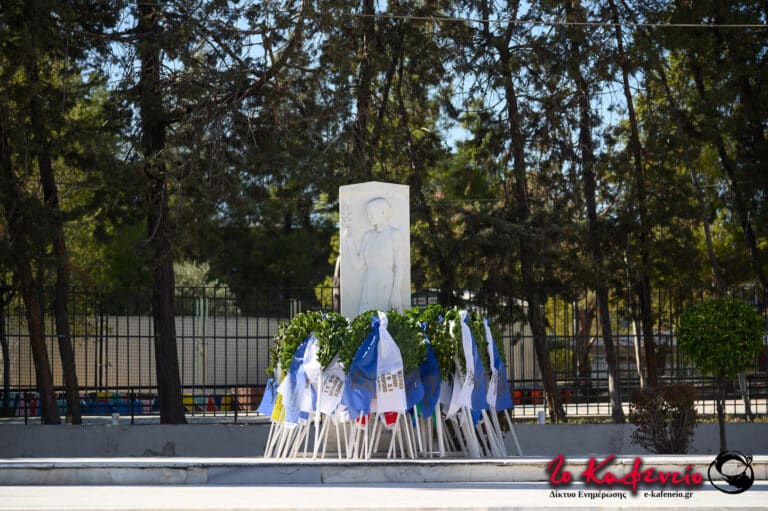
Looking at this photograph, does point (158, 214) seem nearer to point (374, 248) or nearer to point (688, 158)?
point (374, 248)

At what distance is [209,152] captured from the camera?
1805 cm

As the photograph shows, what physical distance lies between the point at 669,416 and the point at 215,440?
22.6 ft

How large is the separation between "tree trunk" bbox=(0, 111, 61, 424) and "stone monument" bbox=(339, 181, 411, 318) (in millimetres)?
6195

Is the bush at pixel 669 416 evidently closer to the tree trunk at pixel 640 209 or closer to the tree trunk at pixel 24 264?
the tree trunk at pixel 640 209

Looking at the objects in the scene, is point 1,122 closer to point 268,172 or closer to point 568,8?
point 268,172

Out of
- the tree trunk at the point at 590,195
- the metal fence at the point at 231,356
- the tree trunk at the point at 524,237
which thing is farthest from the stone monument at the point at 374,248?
the tree trunk at the point at 590,195

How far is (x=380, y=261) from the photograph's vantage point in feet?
42.2

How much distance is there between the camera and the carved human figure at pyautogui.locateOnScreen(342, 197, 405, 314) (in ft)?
42.1

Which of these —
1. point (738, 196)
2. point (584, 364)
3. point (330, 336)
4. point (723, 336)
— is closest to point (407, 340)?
point (330, 336)

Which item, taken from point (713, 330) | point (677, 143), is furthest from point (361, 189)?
point (677, 143)

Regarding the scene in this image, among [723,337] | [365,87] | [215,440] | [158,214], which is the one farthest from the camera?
[365,87]

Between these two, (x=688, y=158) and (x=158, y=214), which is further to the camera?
(x=688, y=158)

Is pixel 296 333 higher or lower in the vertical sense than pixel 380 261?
lower

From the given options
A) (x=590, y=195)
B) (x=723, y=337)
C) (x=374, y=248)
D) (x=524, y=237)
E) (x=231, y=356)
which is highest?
(x=590, y=195)
